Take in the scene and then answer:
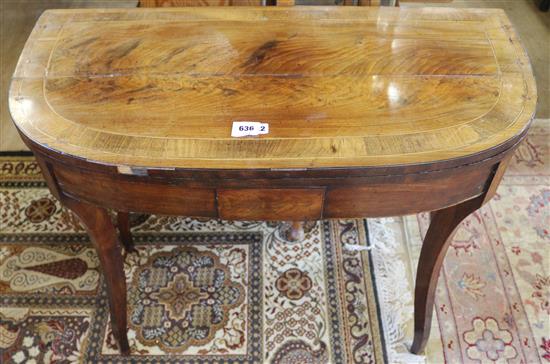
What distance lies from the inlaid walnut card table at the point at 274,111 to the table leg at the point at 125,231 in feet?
1.02

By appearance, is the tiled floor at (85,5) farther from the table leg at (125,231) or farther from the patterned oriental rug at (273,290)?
the table leg at (125,231)

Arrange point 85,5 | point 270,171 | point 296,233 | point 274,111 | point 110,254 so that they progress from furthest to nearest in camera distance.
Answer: point 85,5, point 296,233, point 110,254, point 274,111, point 270,171

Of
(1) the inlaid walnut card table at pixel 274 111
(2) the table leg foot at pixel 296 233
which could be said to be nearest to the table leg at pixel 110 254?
(1) the inlaid walnut card table at pixel 274 111

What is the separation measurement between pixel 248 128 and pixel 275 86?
134mm

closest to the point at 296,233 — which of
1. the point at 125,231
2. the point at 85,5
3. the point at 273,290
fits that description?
the point at 273,290

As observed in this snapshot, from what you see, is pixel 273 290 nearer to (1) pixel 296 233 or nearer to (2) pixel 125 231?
(1) pixel 296 233

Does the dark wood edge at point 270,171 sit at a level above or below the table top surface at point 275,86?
below

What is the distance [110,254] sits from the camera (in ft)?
3.43

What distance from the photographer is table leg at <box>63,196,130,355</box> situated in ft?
3.12

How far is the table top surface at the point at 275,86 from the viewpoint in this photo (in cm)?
82

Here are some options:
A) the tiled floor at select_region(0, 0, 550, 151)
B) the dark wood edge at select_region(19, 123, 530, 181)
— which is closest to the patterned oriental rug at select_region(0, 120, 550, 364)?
the tiled floor at select_region(0, 0, 550, 151)

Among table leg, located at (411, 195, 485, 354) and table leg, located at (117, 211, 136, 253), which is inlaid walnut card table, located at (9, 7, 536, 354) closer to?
table leg, located at (411, 195, 485, 354)

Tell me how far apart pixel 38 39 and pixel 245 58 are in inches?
16.8

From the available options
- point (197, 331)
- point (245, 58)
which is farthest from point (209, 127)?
point (197, 331)
